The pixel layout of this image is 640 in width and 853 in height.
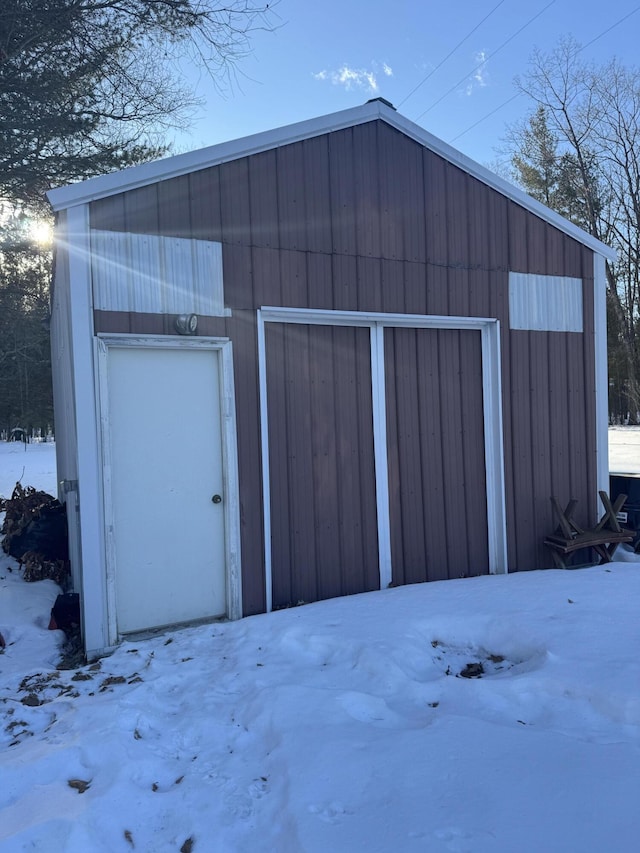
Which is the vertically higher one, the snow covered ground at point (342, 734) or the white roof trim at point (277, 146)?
the white roof trim at point (277, 146)

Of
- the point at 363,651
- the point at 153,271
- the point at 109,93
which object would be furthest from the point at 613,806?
the point at 109,93

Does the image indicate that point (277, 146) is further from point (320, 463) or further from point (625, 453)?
point (625, 453)

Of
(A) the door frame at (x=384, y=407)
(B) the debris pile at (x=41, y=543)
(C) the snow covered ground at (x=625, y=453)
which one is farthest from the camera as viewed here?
(C) the snow covered ground at (x=625, y=453)

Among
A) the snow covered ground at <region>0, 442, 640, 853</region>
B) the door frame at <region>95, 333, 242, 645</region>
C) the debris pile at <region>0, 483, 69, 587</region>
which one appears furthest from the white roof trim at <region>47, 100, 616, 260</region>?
the debris pile at <region>0, 483, 69, 587</region>

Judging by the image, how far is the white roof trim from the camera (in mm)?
3898

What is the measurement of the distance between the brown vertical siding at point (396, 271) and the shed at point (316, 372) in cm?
2

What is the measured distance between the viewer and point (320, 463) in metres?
4.80

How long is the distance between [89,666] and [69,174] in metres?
7.28

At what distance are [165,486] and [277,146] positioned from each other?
2.88m

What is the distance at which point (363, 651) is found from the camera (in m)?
3.43

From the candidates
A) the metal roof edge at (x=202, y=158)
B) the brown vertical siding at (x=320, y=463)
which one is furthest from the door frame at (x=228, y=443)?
the metal roof edge at (x=202, y=158)

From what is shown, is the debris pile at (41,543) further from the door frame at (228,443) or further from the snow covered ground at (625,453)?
the snow covered ground at (625,453)

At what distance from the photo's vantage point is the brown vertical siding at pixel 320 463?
15.1 feet

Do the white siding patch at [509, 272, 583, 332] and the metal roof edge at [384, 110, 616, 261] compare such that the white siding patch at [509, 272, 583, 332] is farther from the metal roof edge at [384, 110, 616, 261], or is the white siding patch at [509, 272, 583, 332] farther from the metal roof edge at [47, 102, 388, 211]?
the metal roof edge at [47, 102, 388, 211]
